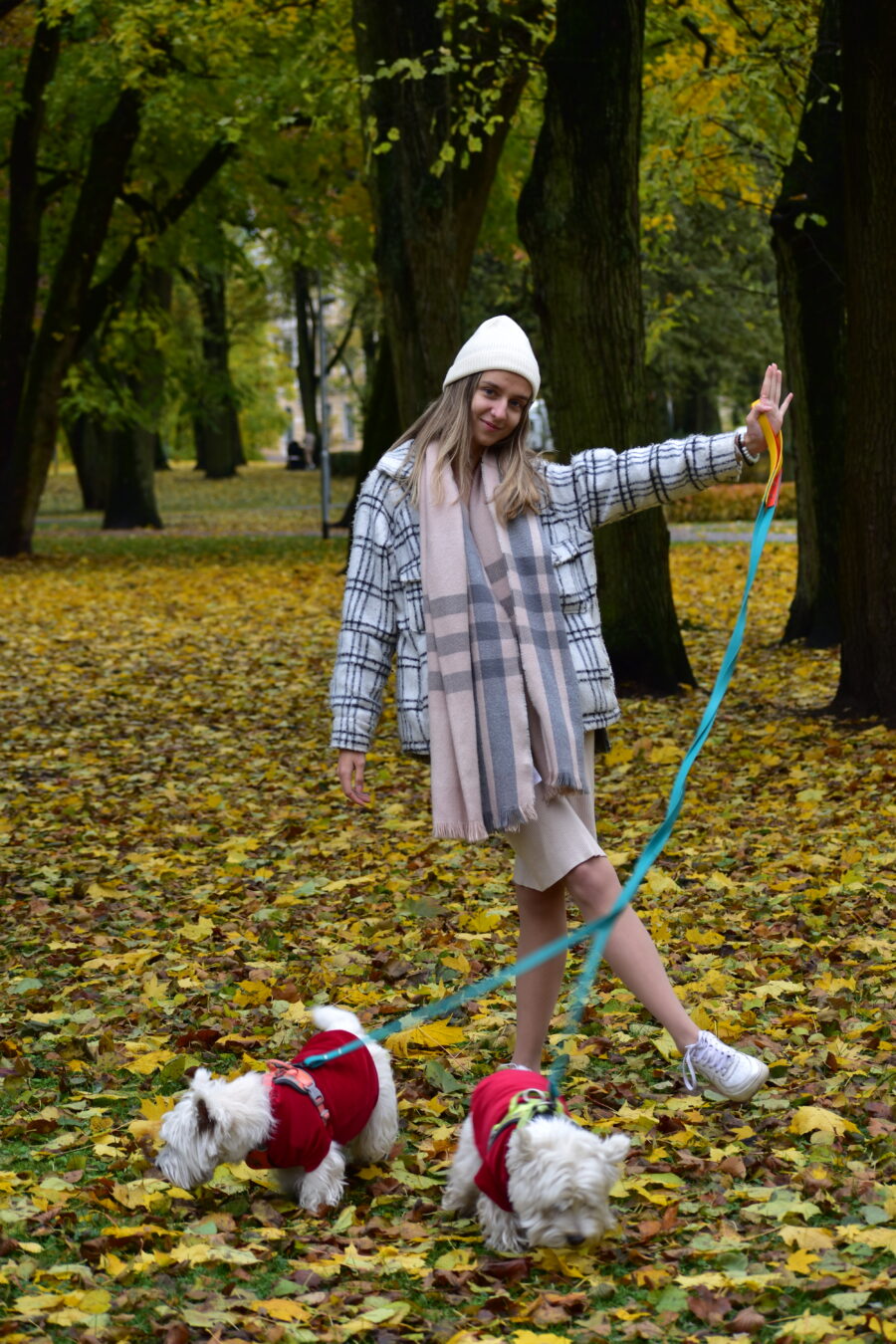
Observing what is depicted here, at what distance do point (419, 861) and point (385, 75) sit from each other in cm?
661

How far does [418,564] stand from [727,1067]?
153 cm

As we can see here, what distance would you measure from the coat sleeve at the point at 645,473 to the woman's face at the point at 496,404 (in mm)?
204

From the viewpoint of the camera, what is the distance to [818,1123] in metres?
4.31

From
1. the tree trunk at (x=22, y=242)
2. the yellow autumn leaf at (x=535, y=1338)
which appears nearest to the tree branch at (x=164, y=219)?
the tree trunk at (x=22, y=242)

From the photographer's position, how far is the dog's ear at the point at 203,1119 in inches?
147

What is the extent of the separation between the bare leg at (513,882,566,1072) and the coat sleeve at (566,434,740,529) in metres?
1.01

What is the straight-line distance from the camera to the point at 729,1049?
4195 millimetres

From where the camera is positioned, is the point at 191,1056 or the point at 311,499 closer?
the point at 191,1056

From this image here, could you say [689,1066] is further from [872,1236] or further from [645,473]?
[645,473]

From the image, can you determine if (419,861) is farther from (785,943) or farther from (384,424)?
(384,424)

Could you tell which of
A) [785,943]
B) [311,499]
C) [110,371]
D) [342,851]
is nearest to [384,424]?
[110,371]

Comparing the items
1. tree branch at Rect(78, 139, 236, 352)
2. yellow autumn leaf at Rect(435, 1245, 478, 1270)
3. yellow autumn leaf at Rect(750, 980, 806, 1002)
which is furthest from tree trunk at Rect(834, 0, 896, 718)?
tree branch at Rect(78, 139, 236, 352)

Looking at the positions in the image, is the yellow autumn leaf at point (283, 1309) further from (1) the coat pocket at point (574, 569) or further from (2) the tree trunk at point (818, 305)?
(2) the tree trunk at point (818, 305)

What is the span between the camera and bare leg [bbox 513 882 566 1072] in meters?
4.30
